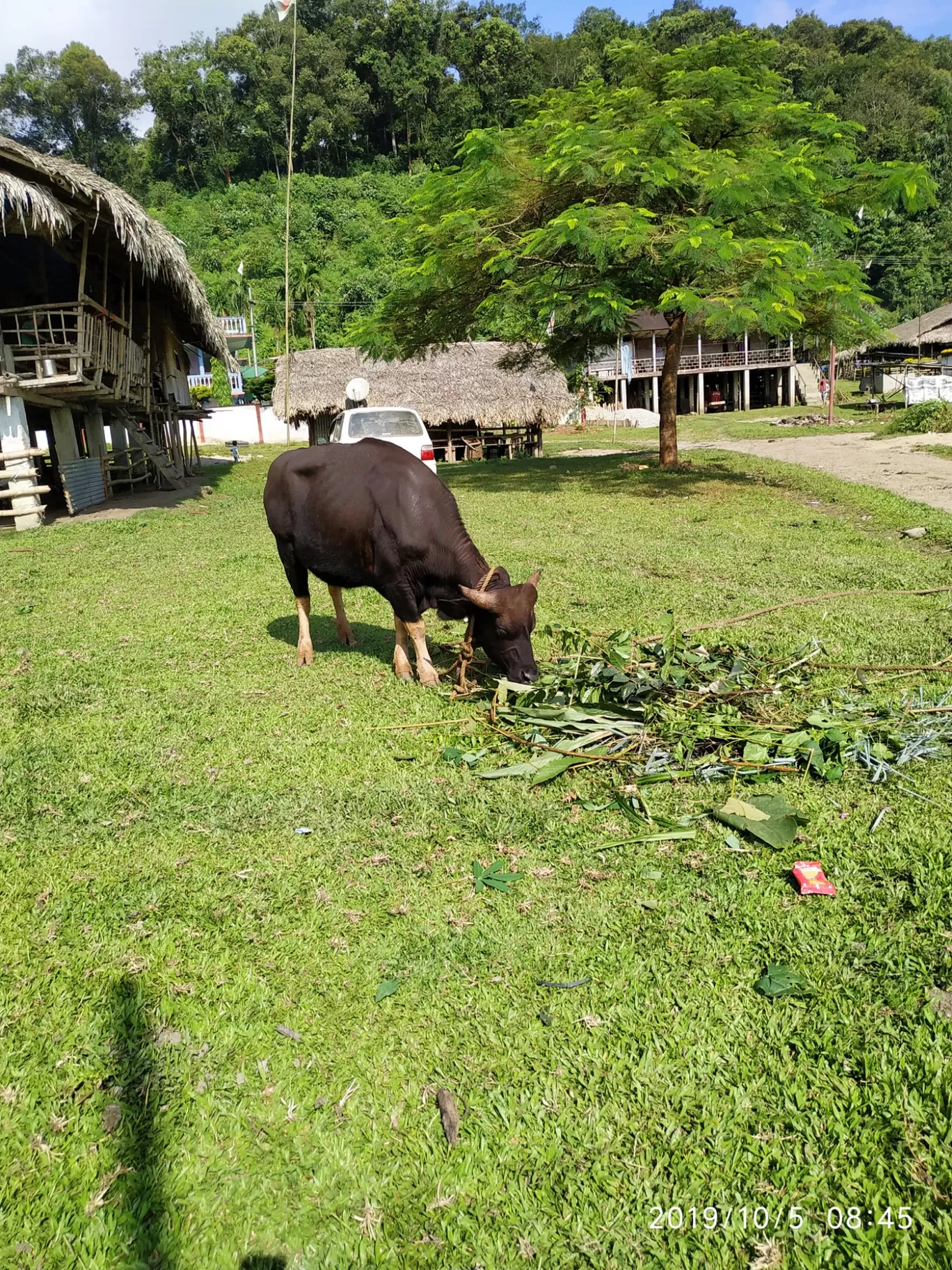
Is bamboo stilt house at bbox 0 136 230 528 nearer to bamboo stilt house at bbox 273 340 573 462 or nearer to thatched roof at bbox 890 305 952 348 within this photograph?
bamboo stilt house at bbox 273 340 573 462

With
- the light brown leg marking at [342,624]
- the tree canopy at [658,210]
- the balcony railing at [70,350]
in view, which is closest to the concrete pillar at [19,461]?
the balcony railing at [70,350]

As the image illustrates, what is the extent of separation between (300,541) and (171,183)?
84.3 meters

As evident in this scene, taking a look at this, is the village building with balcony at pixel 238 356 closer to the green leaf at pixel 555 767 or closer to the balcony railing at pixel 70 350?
the balcony railing at pixel 70 350

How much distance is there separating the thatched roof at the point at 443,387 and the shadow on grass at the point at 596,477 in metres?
7.07

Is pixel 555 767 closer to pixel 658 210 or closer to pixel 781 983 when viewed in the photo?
pixel 781 983

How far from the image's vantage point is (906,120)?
67250 mm

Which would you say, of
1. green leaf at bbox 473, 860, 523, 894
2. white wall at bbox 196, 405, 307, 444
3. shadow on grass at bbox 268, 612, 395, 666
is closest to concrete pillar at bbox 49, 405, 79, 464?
shadow on grass at bbox 268, 612, 395, 666

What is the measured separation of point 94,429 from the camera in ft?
59.0

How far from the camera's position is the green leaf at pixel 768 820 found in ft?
11.3

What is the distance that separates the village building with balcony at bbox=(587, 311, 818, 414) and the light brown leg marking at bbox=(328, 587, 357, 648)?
39.1 m

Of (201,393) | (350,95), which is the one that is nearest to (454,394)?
(201,393)

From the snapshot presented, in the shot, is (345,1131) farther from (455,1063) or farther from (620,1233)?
(620,1233)

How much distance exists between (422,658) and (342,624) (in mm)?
1314

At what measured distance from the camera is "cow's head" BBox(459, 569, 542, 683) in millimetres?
5039
